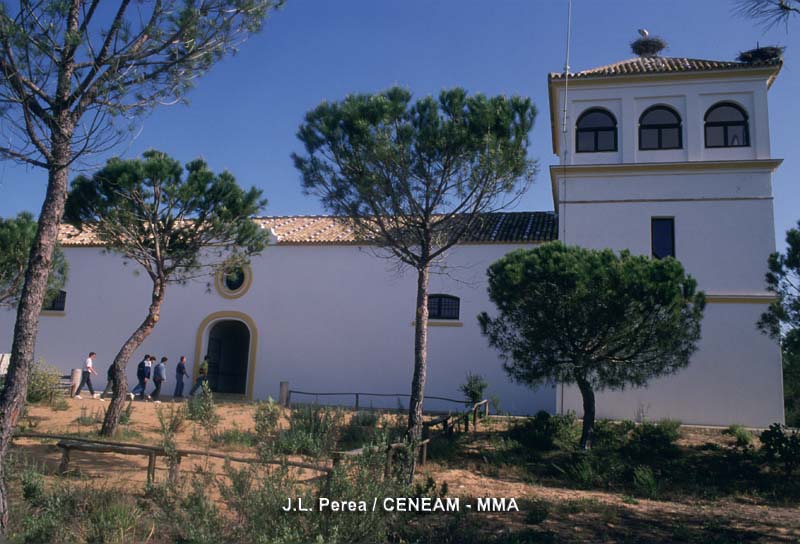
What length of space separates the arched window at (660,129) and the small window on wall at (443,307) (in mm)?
6639

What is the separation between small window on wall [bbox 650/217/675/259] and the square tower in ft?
0.08

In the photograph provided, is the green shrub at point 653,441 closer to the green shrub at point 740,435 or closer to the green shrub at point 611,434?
the green shrub at point 611,434

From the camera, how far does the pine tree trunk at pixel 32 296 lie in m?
6.40

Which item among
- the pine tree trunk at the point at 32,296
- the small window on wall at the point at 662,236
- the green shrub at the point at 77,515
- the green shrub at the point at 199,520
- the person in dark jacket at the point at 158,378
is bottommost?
the green shrub at the point at 77,515

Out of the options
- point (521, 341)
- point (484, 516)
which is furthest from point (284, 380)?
point (484, 516)

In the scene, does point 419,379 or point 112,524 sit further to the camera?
point 419,379

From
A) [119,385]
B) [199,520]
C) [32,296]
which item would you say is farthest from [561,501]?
[119,385]

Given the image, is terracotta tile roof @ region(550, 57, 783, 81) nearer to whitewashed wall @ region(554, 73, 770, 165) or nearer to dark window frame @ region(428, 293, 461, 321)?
whitewashed wall @ region(554, 73, 770, 165)

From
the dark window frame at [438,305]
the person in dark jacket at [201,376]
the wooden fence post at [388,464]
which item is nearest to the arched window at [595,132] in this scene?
the dark window frame at [438,305]

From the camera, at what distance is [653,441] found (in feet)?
42.9

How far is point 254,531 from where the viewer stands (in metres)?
5.38

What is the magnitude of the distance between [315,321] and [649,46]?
1308 centimetres

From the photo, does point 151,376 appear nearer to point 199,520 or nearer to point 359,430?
point 359,430

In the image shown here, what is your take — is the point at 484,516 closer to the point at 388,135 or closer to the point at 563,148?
the point at 388,135
